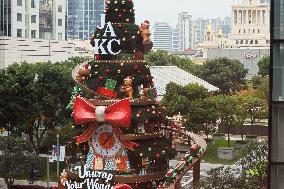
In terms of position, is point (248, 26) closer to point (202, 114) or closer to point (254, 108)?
point (254, 108)

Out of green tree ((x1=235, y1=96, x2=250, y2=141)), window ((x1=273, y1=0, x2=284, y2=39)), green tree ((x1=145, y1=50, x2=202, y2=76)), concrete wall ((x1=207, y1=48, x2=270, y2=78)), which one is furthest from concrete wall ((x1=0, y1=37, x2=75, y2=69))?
window ((x1=273, y1=0, x2=284, y2=39))

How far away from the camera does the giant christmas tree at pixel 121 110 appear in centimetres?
3216

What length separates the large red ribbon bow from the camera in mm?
31281

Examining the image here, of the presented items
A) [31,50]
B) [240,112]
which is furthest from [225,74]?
[240,112]

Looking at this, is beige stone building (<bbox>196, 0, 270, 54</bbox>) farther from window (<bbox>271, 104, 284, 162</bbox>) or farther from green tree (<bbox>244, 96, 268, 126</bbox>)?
window (<bbox>271, 104, 284, 162</bbox>)

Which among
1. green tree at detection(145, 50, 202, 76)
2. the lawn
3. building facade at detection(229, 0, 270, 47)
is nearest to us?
the lawn

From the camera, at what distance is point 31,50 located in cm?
9069

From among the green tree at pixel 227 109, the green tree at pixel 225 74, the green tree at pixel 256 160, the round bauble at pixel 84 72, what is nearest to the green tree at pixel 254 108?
the green tree at pixel 227 109

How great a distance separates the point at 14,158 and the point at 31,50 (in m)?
51.6

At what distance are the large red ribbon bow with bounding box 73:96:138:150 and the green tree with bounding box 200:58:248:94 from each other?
6699cm

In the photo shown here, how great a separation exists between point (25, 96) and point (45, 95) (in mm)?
3327

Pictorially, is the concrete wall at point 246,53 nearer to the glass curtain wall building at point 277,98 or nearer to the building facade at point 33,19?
the building facade at point 33,19

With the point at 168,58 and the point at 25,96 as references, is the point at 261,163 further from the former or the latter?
the point at 168,58

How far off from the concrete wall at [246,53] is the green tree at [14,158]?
86.5m
